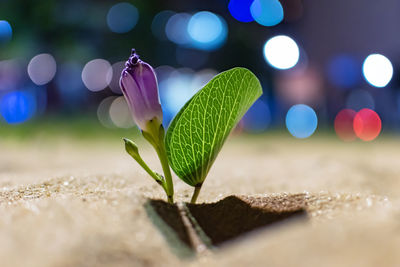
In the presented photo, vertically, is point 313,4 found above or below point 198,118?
above

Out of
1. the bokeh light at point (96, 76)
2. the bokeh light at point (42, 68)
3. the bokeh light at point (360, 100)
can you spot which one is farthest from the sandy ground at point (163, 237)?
the bokeh light at point (360, 100)

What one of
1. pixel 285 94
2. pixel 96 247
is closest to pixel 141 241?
pixel 96 247

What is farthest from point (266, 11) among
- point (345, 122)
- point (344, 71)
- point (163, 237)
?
point (163, 237)

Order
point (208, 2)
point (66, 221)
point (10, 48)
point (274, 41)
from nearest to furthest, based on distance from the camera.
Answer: point (66, 221)
point (10, 48)
point (208, 2)
point (274, 41)

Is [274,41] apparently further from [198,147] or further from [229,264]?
[229,264]

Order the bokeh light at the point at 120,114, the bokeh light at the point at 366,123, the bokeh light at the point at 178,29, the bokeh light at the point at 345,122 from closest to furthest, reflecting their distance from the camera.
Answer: the bokeh light at the point at 178,29 < the bokeh light at the point at 366,123 < the bokeh light at the point at 345,122 < the bokeh light at the point at 120,114

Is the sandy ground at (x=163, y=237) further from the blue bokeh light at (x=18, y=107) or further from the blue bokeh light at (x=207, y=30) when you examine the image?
the blue bokeh light at (x=18, y=107)
